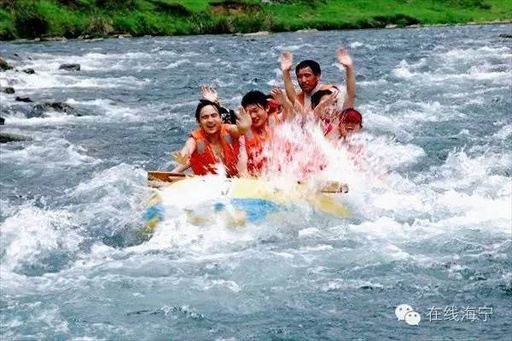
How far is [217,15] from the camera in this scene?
59.9 m

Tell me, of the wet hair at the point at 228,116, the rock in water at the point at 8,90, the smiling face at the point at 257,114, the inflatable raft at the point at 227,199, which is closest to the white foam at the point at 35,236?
the inflatable raft at the point at 227,199

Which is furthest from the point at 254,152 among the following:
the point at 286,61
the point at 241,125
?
the point at 286,61

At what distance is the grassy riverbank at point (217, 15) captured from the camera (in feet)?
170

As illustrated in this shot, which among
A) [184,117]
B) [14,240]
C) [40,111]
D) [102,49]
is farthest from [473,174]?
[102,49]

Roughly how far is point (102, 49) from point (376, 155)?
1168 inches

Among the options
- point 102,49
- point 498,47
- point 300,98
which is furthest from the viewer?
point 102,49

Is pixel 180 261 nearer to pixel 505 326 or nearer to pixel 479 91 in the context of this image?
pixel 505 326

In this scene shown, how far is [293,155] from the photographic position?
11.0m

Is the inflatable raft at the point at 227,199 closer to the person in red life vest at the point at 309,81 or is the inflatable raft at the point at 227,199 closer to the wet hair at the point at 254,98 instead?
the wet hair at the point at 254,98

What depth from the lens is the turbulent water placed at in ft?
24.4

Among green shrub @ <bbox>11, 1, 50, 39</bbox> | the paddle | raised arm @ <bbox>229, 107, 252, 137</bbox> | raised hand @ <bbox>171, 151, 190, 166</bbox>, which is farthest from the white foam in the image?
green shrub @ <bbox>11, 1, 50, 39</bbox>

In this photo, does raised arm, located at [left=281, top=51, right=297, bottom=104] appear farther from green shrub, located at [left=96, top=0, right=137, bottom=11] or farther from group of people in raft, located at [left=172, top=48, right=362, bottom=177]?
green shrub, located at [left=96, top=0, right=137, bottom=11]

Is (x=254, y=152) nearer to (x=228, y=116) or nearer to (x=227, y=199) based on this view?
(x=228, y=116)

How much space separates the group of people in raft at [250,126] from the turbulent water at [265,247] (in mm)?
853
